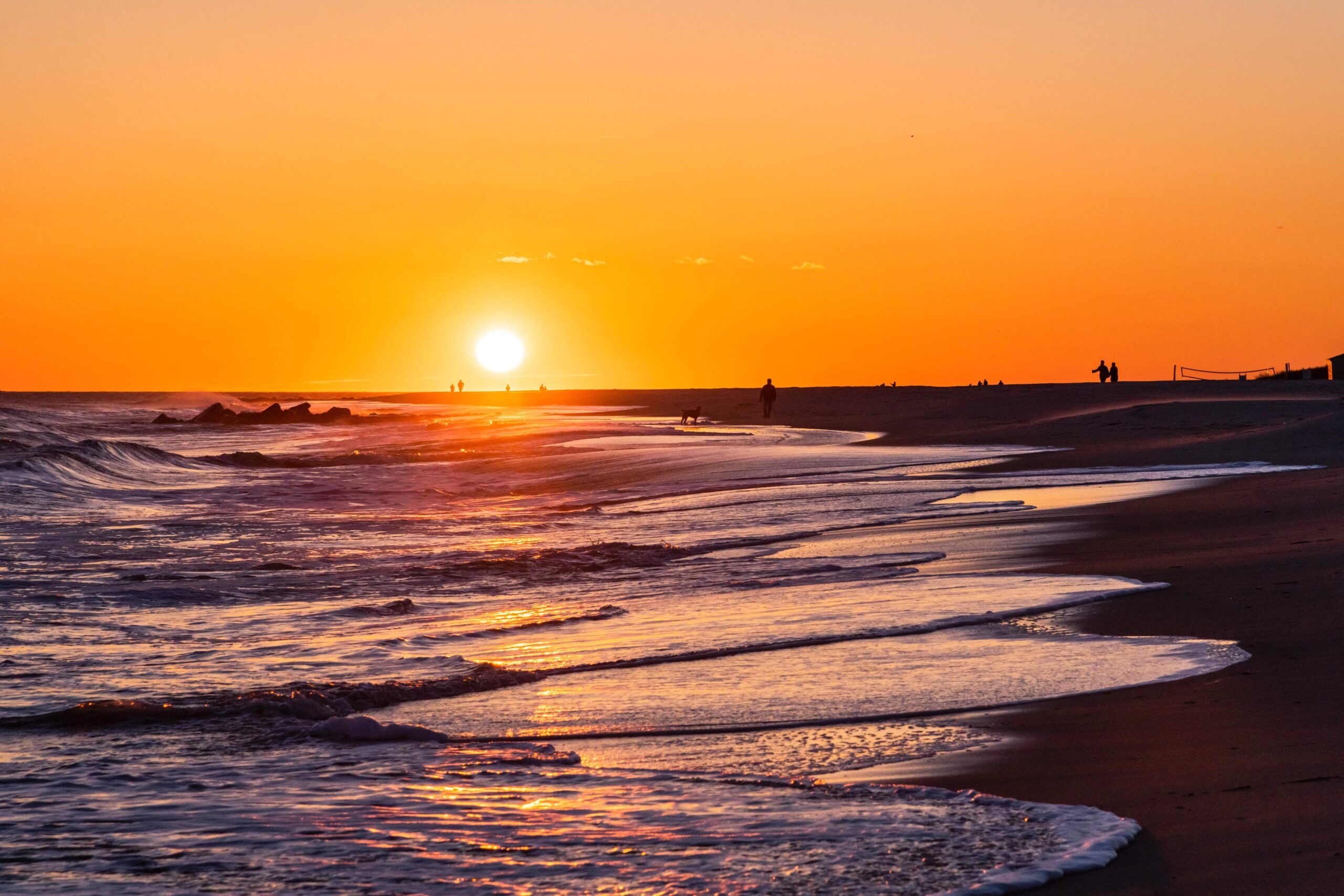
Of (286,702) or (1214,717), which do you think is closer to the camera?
(1214,717)

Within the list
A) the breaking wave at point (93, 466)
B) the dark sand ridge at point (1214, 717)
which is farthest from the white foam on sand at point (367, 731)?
the breaking wave at point (93, 466)

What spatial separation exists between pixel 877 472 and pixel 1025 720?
19.6 metres

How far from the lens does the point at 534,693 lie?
302 inches

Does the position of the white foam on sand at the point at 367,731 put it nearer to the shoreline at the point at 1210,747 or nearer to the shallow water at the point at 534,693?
the shallow water at the point at 534,693

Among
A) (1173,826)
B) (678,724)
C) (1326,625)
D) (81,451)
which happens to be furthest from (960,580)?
(81,451)

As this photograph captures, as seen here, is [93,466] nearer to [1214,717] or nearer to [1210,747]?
[1214,717]

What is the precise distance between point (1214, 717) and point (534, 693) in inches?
153

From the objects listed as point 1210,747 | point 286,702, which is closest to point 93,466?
point 286,702

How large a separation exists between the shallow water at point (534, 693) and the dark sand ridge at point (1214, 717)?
251 millimetres

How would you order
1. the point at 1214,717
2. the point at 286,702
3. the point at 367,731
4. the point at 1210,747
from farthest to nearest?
the point at 286,702, the point at 367,731, the point at 1214,717, the point at 1210,747

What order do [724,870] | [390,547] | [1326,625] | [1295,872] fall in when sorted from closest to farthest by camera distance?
[1295,872] < [724,870] < [1326,625] < [390,547]

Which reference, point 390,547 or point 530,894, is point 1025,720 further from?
point 390,547

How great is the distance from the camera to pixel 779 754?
6.03m

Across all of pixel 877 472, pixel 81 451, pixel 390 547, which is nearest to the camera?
pixel 390 547
